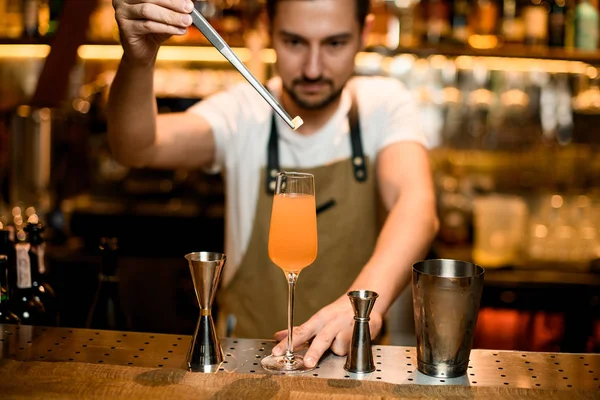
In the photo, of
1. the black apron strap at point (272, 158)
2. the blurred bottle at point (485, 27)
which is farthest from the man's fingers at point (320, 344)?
the blurred bottle at point (485, 27)

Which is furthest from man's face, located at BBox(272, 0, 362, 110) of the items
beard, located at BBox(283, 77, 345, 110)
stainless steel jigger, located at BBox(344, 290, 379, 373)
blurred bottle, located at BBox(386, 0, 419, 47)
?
blurred bottle, located at BBox(386, 0, 419, 47)

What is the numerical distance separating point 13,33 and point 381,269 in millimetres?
3232

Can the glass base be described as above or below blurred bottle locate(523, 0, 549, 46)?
below

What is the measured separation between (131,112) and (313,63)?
51 centimetres

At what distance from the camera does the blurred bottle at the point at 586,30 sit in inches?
153

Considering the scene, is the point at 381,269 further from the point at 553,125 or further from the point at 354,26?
the point at 553,125

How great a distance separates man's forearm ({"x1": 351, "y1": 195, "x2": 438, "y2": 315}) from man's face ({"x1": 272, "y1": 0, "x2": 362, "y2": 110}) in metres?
0.37

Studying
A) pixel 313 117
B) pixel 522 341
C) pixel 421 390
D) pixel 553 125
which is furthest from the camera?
pixel 553 125

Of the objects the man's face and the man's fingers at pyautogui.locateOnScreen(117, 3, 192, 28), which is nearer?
the man's fingers at pyautogui.locateOnScreen(117, 3, 192, 28)

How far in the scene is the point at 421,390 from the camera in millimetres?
1224

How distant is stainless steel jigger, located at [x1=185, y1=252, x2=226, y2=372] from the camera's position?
1.28m

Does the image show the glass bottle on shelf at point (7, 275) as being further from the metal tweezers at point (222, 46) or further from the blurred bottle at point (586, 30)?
the blurred bottle at point (586, 30)

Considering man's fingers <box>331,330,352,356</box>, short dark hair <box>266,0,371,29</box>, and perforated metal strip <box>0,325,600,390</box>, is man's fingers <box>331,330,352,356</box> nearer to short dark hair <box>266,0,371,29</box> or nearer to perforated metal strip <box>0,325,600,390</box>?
perforated metal strip <box>0,325,600,390</box>

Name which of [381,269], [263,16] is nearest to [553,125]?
[263,16]
